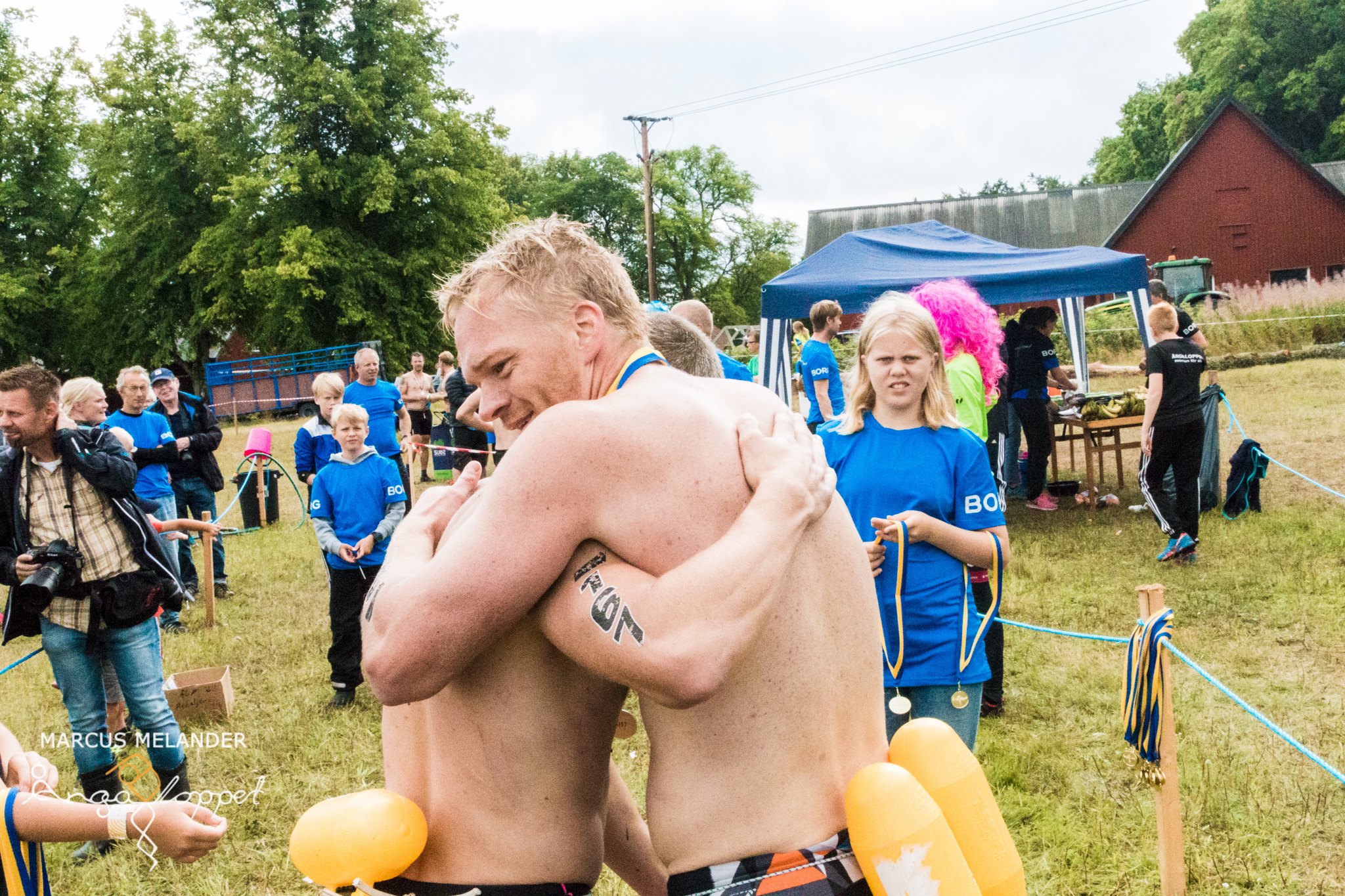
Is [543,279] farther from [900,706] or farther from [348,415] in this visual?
[348,415]

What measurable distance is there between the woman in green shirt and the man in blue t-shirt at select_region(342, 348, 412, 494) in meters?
6.39

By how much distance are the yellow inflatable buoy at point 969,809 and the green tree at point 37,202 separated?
135 ft

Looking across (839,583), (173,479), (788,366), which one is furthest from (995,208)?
(839,583)

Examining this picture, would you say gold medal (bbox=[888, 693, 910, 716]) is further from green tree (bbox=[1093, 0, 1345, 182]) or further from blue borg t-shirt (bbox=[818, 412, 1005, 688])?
green tree (bbox=[1093, 0, 1345, 182])

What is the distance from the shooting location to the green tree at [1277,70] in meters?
46.1

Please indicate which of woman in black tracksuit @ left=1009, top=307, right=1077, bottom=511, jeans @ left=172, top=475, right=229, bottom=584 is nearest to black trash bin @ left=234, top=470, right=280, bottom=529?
jeans @ left=172, top=475, right=229, bottom=584

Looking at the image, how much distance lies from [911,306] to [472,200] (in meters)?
34.7

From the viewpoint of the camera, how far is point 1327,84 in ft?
153

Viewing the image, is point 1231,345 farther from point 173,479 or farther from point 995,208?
point 995,208

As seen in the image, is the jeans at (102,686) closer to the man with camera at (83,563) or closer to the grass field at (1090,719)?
the man with camera at (83,563)

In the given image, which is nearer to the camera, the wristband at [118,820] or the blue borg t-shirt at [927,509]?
the wristband at [118,820]

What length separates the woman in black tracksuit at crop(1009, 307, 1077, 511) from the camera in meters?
9.80

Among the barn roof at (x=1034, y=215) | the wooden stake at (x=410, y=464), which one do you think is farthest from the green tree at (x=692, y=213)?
the wooden stake at (x=410, y=464)

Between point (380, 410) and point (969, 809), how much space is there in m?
9.58
